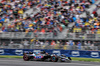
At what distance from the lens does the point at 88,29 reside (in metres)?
24.0

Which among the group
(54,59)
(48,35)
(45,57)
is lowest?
(54,59)

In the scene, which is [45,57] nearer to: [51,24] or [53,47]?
[53,47]

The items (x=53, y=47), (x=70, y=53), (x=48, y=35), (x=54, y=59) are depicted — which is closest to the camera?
(x=54, y=59)

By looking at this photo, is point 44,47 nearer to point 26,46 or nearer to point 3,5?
point 26,46


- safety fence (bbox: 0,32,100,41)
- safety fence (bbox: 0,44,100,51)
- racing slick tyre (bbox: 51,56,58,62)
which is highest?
safety fence (bbox: 0,32,100,41)

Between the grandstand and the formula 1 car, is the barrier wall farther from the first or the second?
the formula 1 car

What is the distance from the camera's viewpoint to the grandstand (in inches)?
933

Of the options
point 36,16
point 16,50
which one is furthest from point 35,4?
point 16,50

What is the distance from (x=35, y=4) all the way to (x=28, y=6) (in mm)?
1019

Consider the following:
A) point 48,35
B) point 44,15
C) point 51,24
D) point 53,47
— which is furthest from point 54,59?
point 44,15

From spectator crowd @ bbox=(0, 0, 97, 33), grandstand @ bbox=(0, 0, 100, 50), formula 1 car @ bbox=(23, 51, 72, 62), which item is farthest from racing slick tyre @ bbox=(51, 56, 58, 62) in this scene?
spectator crowd @ bbox=(0, 0, 97, 33)

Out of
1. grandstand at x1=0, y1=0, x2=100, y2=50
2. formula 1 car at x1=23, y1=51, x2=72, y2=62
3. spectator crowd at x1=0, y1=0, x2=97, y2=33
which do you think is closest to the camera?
formula 1 car at x1=23, y1=51, x2=72, y2=62

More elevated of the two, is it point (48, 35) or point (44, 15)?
point (44, 15)

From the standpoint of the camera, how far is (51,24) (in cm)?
2630
